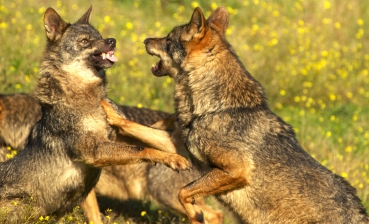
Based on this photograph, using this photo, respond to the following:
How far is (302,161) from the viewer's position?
7.28m

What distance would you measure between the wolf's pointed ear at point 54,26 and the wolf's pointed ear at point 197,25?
4.46 feet

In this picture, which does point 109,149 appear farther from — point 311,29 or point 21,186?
point 311,29

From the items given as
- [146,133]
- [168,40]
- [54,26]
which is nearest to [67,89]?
[54,26]

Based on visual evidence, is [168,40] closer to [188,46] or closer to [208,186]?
[188,46]

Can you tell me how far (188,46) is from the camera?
7426 millimetres

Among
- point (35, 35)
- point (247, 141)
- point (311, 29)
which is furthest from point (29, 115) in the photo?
point (311, 29)

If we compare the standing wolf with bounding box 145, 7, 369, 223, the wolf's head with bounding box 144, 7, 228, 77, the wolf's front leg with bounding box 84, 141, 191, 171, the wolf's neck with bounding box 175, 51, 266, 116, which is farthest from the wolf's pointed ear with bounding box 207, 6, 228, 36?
the wolf's front leg with bounding box 84, 141, 191, 171

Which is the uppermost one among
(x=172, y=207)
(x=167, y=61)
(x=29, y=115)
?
(x=167, y=61)

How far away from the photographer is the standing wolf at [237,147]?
23.2 feet

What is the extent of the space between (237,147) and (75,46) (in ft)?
6.52

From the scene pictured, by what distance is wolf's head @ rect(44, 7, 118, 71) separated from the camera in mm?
7555

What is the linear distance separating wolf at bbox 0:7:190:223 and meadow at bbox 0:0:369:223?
1.65 metres

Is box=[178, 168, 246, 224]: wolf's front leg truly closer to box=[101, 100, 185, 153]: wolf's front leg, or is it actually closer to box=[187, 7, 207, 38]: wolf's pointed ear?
box=[101, 100, 185, 153]: wolf's front leg

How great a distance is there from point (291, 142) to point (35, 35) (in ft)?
21.7
